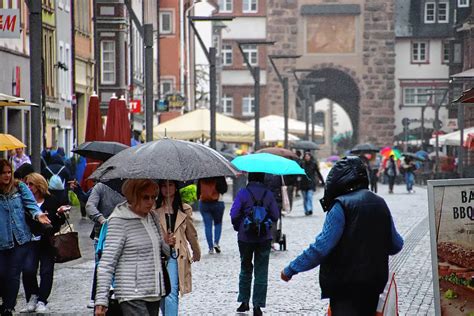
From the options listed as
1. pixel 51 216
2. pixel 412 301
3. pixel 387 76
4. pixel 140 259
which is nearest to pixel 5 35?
pixel 51 216

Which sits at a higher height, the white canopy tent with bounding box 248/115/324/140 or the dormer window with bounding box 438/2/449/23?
the dormer window with bounding box 438/2/449/23

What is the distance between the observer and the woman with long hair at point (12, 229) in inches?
528

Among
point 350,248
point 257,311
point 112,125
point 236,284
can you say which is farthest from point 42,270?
point 112,125

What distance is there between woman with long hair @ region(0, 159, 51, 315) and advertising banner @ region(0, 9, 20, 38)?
655 cm

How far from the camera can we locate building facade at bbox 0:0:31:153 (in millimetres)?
35375

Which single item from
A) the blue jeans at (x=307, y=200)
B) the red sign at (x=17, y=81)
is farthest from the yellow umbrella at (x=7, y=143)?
the blue jeans at (x=307, y=200)

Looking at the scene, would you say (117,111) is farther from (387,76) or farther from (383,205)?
(387,76)

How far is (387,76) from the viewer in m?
102

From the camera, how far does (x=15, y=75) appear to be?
36.4 metres

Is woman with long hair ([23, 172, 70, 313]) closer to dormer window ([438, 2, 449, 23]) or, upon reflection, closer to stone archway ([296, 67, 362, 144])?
stone archway ([296, 67, 362, 144])

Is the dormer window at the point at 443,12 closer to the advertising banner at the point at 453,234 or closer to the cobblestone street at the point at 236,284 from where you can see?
the cobblestone street at the point at 236,284

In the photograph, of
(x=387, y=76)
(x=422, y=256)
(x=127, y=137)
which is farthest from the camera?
(x=387, y=76)

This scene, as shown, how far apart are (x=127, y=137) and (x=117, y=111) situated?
0.55m

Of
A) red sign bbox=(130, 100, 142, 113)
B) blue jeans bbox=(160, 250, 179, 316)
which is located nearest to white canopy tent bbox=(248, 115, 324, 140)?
red sign bbox=(130, 100, 142, 113)
